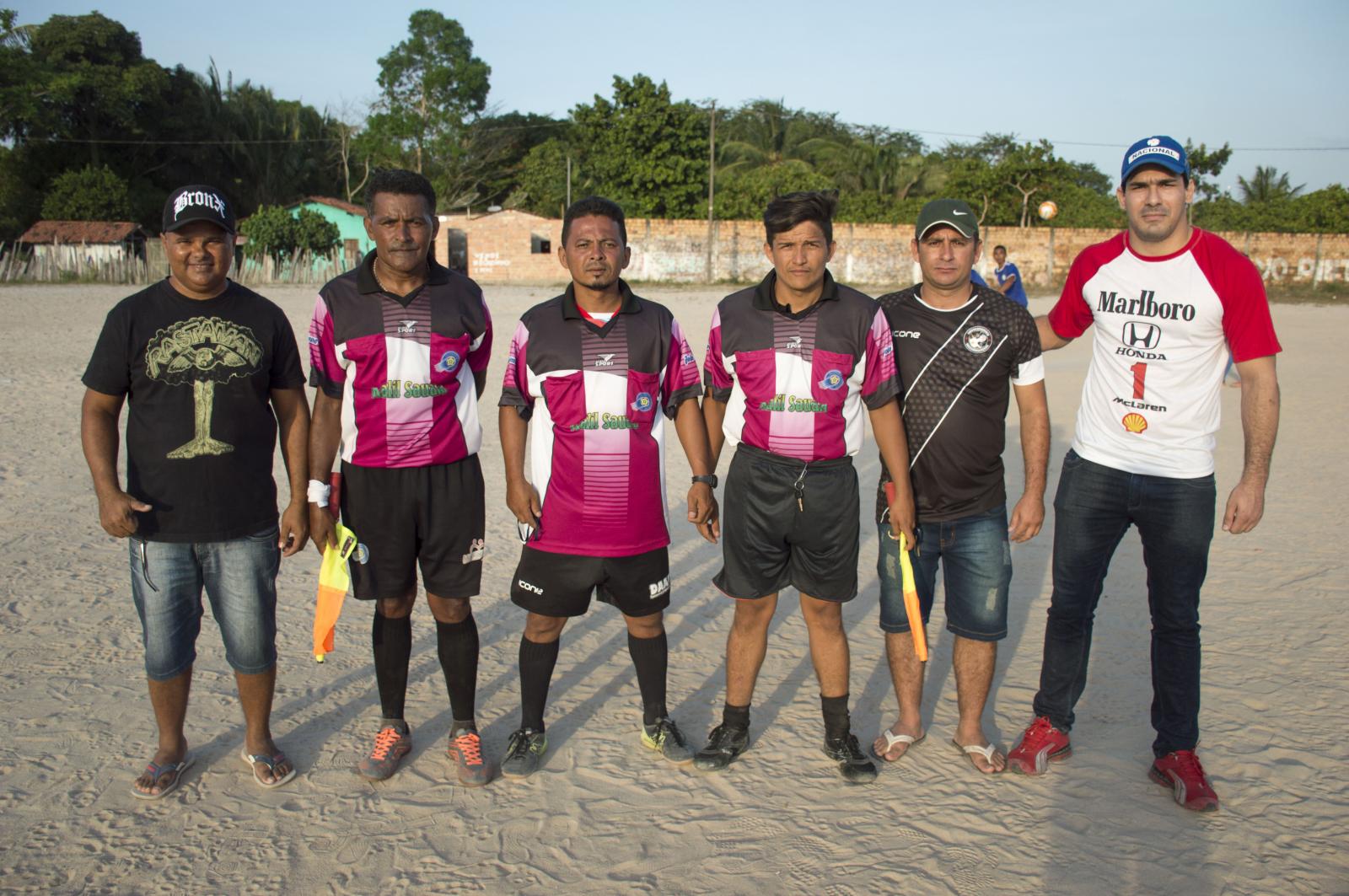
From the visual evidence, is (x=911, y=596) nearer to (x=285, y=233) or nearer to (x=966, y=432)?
(x=966, y=432)

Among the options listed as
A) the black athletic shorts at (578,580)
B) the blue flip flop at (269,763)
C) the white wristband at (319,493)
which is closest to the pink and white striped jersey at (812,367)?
the black athletic shorts at (578,580)

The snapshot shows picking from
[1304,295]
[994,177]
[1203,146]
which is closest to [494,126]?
[994,177]

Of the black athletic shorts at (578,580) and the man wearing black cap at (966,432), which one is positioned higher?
the man wearing black cap at (966,432)

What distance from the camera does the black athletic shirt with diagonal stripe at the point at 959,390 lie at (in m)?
3.82

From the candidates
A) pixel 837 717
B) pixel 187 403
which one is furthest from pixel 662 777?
pixel 187 403

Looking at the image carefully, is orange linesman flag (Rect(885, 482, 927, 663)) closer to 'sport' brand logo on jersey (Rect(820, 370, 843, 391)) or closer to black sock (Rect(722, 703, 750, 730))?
'sport' brand logo on jersey (Rect(820, 370, 843, 391))

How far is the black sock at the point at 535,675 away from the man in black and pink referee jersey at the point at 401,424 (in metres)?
0.24

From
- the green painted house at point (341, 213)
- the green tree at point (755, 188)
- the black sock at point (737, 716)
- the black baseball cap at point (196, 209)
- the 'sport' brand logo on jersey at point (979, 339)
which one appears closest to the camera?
the black baseball cap at point (196, 209)

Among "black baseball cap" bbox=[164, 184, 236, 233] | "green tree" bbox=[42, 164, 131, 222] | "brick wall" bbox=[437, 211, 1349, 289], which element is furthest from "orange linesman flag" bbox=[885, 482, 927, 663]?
"green tree" bbox=[42, 164, 131, 222]

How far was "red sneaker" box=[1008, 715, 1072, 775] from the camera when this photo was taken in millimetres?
3912

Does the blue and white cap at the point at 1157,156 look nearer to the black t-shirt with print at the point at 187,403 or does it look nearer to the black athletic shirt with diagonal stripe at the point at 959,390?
the black athletic shirt with diagonal stripe at the point at 959,390

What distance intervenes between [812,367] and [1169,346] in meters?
1.39

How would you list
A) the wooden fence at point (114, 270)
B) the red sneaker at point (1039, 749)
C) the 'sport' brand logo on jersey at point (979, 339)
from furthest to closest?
the wooden fence at point (114, 270) → the red sneaker at point (1039, 749) → the 'sport' brand logo on jersey at point (979, 339)

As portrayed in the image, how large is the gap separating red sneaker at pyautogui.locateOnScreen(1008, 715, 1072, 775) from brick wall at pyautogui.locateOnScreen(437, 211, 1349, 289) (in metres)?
36.4
